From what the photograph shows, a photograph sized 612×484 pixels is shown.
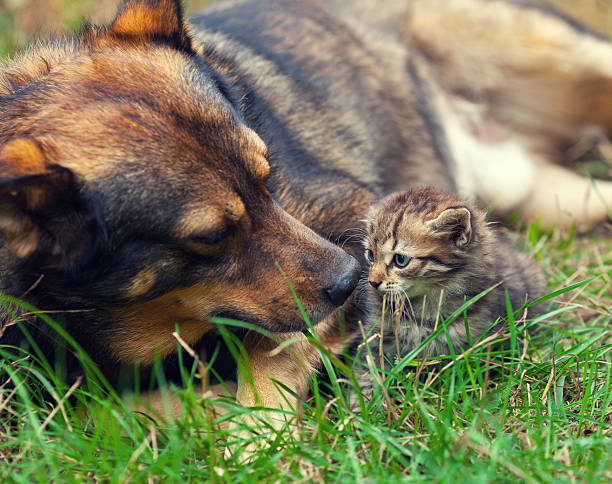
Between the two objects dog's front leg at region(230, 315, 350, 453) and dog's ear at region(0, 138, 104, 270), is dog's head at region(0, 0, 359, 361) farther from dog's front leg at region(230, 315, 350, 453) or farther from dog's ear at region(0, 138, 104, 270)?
dog's front leg at region(230, 315, 350, 453)

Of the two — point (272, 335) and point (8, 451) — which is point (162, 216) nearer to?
point (272, 335)

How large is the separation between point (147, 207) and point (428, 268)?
116cm

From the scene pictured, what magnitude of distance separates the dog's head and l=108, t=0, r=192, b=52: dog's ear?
0.34 feet

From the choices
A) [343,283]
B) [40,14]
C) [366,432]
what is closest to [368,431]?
[366,432]

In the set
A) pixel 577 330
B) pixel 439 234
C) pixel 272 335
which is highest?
pixel 439 234

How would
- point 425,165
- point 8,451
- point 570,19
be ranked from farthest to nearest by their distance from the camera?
1. point 570,19
2. point 425,165
3. point 8,451

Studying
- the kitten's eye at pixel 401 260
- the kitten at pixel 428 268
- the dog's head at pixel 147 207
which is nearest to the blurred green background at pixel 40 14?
the dog's head at pixel 147 207

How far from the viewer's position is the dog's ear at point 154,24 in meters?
2.84

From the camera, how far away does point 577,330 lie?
311 centimetres

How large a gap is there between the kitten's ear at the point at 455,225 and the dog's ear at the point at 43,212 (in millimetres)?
1283

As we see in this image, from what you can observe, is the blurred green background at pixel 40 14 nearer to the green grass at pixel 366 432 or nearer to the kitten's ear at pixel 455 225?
the kitten's ear at pixel 455 225

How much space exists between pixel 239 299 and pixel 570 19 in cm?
416

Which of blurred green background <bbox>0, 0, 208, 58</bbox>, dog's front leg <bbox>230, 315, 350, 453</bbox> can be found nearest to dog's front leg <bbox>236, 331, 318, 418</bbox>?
dog's front leg <bbox>230, 315, 350, 453</bbox>

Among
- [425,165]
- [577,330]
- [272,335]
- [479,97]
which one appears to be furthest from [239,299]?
[479,97]
